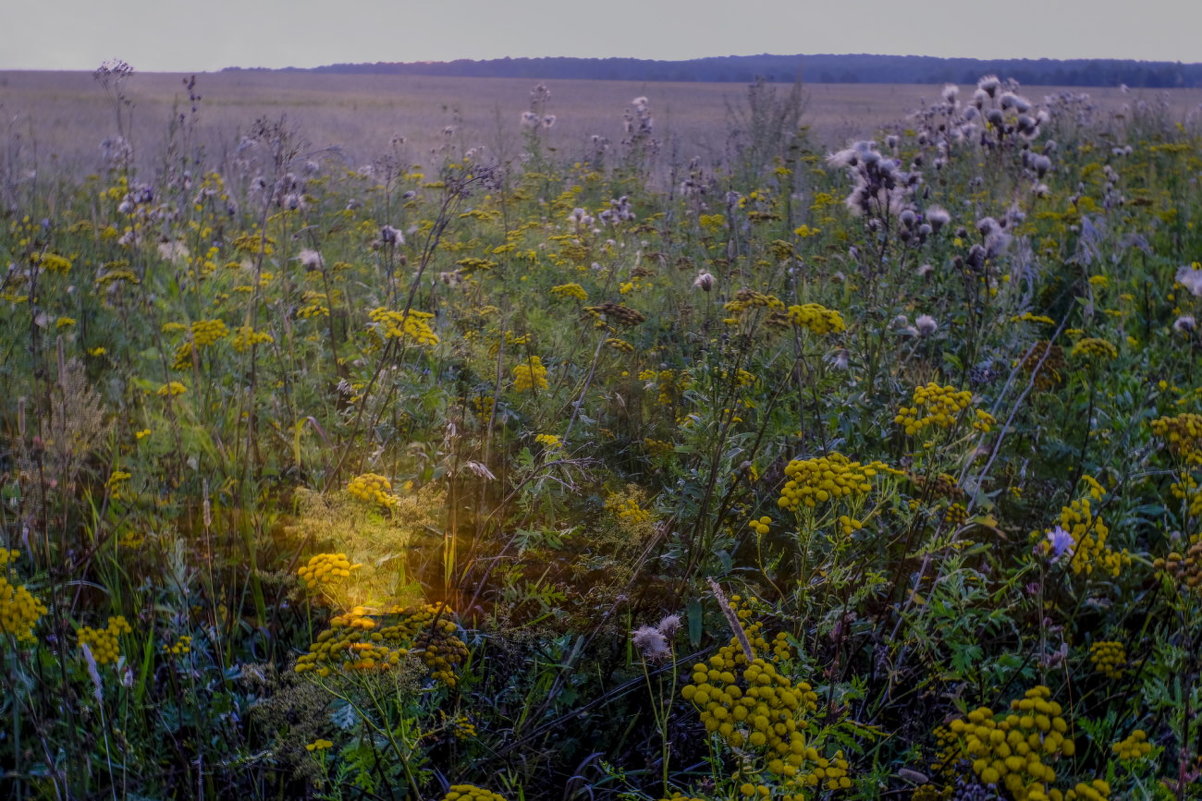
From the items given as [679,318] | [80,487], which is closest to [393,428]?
[80,487]

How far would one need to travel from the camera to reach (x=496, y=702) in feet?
7.07

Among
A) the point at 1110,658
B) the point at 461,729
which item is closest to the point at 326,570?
the point at 461,729

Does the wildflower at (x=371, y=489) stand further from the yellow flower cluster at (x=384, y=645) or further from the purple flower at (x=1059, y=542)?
the purple flower at (x=1059, y=542)

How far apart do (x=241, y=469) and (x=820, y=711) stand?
2300mm

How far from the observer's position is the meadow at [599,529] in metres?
1.78

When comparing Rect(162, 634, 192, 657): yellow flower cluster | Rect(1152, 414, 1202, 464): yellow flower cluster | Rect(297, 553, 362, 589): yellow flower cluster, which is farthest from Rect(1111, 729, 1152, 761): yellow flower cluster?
Rect(162, 634, 192, 657): yellow flower cluster

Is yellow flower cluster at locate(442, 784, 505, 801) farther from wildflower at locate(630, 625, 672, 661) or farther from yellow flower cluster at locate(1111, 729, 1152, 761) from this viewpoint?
yellow flower cluster at locate(1111, 729, 1152, 761)

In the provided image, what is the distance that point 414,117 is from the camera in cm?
2739

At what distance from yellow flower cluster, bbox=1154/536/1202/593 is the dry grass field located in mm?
2975

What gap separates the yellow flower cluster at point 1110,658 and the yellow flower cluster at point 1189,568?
0.35 metres

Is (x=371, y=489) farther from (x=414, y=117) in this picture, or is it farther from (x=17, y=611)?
(x=414, y=117)

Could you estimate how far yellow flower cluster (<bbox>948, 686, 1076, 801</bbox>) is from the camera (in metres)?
1.24

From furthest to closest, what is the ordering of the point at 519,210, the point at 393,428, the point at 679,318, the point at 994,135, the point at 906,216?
the point at 519,210
the point at 994,135
the point at 679,318
the point at 906,216
the point at 393,428

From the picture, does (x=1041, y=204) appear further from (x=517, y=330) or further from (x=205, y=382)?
(x=205, y=382)
